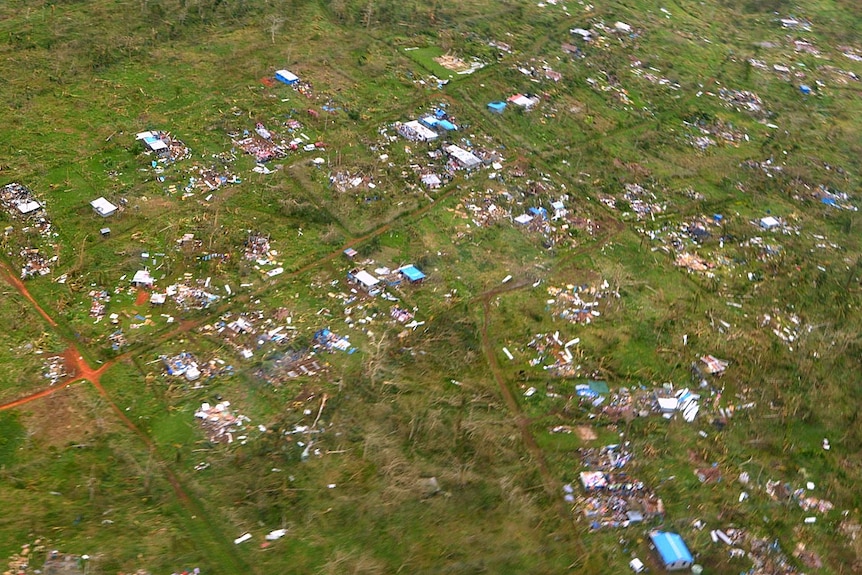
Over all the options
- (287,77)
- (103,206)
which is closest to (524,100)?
(287,77)

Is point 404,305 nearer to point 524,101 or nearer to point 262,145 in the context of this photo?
point 262,145

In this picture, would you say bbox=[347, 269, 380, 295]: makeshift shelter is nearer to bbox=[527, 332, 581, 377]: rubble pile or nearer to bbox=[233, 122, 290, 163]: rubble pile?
bbox=[527, 332, 581, 377]: rubble pile

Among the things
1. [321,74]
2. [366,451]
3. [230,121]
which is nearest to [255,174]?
[230,121]

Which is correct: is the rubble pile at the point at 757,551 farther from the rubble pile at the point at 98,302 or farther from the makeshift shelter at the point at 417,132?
the makeshift shelter at the point at 417,132

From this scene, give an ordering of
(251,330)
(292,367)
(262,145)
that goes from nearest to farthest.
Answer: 1. (292,367)
2. (251,330)
3. (262,145)

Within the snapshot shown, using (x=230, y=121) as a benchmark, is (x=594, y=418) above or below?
below

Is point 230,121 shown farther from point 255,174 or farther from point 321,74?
point 321,74

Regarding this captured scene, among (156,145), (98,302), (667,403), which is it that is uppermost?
(156,145)

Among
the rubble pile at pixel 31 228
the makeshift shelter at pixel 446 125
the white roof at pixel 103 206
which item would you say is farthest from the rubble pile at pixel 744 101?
the rubble pile at pixel 31 228
